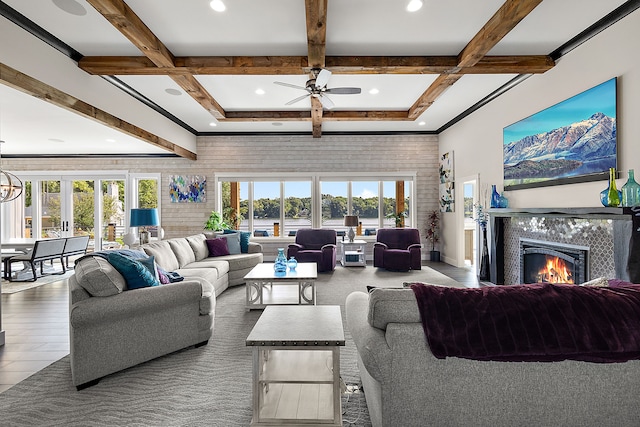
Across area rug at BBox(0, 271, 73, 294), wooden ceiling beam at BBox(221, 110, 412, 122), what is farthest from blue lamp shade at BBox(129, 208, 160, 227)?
wooden ceiling beam at BBox(221, 110, 412, 122)

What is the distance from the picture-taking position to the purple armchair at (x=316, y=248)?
262 inches

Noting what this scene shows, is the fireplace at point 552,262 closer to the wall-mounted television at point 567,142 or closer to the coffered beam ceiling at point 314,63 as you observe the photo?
the wall-mounted television at point 567,142

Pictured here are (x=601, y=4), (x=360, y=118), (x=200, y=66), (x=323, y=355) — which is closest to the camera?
(x=323, y=355)

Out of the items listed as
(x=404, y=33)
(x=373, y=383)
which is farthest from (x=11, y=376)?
(x=404, y=33)

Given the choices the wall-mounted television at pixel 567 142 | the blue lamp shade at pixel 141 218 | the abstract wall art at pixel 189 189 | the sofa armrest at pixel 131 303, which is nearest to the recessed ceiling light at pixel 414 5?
the wall-mounted television at pixel 567 142

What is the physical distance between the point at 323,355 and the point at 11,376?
8.12 feet

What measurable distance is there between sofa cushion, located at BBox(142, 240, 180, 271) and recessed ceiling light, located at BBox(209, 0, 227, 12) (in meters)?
2.85

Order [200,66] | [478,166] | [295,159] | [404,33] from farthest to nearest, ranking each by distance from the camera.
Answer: [295,159] < [478,166] < [200,66] < [404,33]

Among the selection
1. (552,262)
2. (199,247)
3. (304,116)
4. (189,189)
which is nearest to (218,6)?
(304,116)

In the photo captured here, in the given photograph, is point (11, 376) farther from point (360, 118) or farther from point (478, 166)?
point (478, 166)

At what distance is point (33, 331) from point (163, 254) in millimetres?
1514

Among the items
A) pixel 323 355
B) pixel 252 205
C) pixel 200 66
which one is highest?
pixel 200 66

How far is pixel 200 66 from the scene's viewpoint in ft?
13.8

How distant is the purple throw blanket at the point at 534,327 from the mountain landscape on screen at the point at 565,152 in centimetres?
248
